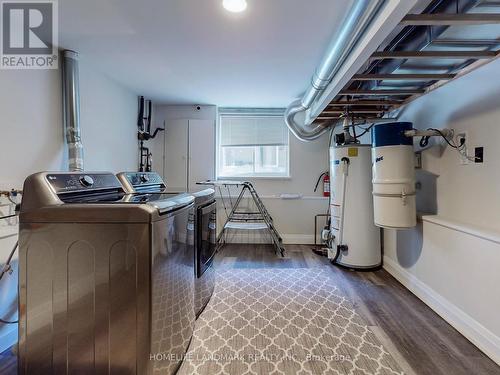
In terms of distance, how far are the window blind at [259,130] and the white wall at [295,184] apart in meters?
0.22

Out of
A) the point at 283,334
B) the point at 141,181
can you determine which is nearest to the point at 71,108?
the point at 141,181

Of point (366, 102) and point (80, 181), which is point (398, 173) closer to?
point (366, 102)

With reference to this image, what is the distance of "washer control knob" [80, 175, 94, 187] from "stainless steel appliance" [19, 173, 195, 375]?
0.27 m

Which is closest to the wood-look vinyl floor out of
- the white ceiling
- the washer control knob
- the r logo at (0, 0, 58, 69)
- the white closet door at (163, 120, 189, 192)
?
the white closet door at (163, 120, 189, 192)

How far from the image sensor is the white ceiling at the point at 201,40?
5.64 feet

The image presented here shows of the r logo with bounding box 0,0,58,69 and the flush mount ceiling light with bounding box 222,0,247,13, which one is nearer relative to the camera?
the flush mount ceiling light with bounding box 222,0,247,13

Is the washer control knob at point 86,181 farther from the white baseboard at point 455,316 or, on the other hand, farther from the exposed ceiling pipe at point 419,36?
the white baseboard at point 455,316

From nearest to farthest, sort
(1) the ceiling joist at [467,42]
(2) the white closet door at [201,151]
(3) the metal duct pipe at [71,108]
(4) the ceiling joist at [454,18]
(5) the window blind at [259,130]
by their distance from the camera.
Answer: (4) the ceiling joist at [454,18] < (1) the ceiling joist at [467,42] < (3) the metal duct pipe at [71,108] < (2) the white closet door at [201,151] < (5) the window blind at [259,130]

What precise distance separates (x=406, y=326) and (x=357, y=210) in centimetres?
132

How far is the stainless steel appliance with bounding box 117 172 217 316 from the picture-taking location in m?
1.88

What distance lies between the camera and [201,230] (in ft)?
6.39

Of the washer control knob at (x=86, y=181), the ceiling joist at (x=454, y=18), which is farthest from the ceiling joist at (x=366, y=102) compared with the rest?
the washer control knob at (x=86, y=181)

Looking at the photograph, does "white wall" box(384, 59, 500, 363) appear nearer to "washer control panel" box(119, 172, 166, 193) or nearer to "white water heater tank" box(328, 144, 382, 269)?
"white water heater tank" box(328, 144, 382, 269)

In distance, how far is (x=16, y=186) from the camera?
1.84 metres
